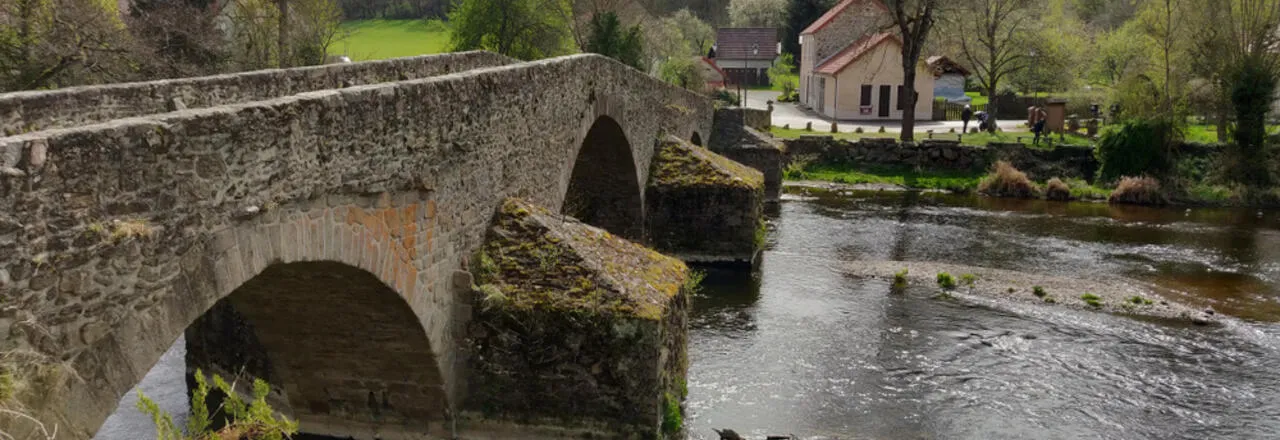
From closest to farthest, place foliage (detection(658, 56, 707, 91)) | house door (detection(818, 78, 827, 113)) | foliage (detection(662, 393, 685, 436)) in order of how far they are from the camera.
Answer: foliage (detection(662, 393, 685, 436)) < foliage (detection(658, 56, 707, 91)) < house door (detection(818, 78, 827, 113))

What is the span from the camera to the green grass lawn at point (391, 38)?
5150 cm

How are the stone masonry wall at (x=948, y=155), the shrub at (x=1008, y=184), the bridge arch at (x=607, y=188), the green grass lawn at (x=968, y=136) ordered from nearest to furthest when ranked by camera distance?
1. the bridge arch at (x=607, y=188)
2. the shrub at (x=1008, y=184)
3. the stone masonry wall at (x=948, y=155)
4. the green grass lawn at (x=968, y=136)

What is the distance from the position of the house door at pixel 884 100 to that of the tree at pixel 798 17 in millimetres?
19466

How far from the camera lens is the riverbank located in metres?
17.6

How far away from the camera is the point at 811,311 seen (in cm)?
1730

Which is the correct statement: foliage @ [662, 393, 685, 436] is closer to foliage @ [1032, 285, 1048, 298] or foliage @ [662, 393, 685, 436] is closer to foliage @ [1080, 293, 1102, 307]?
foliage @ [1032, 285, 1048, 298]

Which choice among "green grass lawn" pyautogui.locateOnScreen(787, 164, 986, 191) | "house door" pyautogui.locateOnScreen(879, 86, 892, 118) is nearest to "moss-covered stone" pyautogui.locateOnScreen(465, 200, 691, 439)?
"green grass lawn" pyautogui.locateOnScreen(787, 164, 986, 191)

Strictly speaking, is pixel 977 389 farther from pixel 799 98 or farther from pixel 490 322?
pixel 799 98

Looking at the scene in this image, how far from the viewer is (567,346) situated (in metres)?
10.1

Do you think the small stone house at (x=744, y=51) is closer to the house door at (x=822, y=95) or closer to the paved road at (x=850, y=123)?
the paved road at (x=850, y=123)

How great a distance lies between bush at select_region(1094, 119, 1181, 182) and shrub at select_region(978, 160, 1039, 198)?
8.55 ft

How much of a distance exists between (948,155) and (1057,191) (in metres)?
4.33

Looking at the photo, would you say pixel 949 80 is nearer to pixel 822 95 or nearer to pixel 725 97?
pixel 822 95

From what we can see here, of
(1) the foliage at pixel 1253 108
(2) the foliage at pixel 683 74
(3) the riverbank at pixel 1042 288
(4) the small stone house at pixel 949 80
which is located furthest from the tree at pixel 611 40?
(1) the foliage at pixel 1253 108
